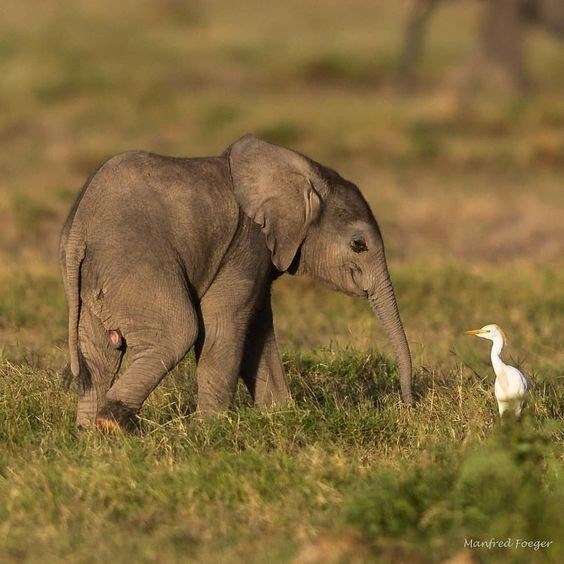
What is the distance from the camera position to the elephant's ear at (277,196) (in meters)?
6.38

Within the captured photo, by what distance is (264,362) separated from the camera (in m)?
6.72

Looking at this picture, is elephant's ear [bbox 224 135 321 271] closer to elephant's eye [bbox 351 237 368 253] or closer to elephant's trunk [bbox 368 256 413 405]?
elephant's eye [bbox 351 237 368 253]

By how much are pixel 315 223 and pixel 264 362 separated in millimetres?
706

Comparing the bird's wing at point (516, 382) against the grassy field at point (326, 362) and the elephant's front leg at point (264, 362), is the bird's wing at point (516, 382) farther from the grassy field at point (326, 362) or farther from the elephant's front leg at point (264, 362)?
the elephant's front leg at point (264, 362)

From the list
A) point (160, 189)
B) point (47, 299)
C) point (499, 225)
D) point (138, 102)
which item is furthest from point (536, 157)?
point (160, 189)

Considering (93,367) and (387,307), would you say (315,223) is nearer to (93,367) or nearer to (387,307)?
(387,307)

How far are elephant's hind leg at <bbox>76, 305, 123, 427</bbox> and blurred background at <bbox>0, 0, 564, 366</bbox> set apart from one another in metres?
1.77

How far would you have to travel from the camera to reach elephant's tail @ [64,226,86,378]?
20.1ft

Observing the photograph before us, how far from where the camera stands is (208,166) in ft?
21.1

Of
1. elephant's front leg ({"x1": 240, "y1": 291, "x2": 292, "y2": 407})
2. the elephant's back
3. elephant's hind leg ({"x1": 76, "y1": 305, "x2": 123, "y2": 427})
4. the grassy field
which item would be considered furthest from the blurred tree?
elephant's hind leg ({"x1": 76, "y1": 305, "x2": 123, "y2": 427})

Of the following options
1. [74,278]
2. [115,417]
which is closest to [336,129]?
[74,278]

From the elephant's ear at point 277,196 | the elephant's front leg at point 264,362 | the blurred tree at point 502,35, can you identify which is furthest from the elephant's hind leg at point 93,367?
the blurred tree at point 502,35

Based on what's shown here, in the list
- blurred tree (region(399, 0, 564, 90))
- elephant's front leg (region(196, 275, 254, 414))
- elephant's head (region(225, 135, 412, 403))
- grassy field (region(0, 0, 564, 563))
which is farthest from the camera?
blurred tree (region(399, 0, 564, 90))

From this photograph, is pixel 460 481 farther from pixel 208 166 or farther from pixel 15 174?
pixel 15 174
